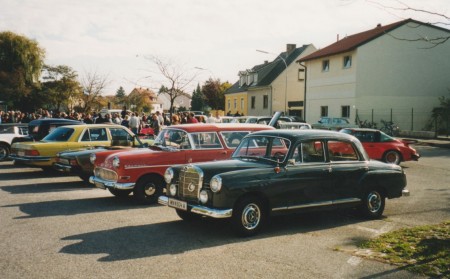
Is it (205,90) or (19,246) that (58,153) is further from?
(205,90)

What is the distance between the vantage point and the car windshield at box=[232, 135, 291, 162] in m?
7.41

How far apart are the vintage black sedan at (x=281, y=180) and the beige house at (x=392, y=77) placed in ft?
85.7

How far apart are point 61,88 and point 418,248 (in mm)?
61091

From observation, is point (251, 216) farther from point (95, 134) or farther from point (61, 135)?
point (61, 135)

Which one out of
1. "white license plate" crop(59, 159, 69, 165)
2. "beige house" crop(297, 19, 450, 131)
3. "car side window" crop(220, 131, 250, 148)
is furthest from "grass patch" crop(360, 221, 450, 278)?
"beige house" crop(297, 19, 450, 131)

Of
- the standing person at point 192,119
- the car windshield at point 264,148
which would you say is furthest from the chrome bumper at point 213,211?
the standing person at point 192,119

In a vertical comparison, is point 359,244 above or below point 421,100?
below

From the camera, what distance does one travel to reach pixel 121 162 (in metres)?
9.19

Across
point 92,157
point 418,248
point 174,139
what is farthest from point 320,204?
point 92,157

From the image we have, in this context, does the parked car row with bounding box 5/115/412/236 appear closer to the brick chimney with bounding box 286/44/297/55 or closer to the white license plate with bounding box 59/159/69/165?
the white license plate with bounding box 59/159/69/165

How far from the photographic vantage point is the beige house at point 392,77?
3369 centimetres

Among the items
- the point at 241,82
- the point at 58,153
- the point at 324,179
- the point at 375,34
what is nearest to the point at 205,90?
the point at 241,82

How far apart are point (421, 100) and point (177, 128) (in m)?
30.6

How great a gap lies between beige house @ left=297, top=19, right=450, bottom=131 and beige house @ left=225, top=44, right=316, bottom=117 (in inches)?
373
